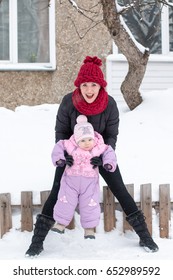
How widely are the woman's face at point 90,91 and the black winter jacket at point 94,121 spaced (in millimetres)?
135

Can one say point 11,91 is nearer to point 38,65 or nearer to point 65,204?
point 38,65

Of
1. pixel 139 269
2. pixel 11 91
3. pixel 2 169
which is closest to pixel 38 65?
pixel 11 91


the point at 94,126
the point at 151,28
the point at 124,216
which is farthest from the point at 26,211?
the point at 151,28

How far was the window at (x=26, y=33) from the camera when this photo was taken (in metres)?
8.10

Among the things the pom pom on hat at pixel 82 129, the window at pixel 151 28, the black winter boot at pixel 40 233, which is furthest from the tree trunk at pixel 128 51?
the window at pixel 151 28

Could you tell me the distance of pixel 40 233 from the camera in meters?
3.18

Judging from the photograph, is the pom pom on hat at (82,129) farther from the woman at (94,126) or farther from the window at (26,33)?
the window at (26,33)

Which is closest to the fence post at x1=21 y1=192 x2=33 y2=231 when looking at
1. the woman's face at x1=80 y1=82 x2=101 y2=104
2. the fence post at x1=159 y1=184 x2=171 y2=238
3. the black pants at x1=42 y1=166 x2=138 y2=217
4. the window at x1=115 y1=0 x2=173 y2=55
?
the black pants at x1=42 y1=166 x2=138 y2=217

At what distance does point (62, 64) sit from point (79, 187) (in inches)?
203

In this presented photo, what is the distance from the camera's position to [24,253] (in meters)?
3.20

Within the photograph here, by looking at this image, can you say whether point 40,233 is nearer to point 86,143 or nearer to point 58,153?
point 58,153

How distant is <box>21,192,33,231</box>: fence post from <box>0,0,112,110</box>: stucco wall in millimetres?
4571

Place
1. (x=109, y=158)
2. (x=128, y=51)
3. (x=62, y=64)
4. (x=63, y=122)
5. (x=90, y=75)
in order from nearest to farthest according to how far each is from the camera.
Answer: (x=109, y=158), (x=90, y=75), (x=63, y=122), (x=128, y=51), (x=62, y=64)

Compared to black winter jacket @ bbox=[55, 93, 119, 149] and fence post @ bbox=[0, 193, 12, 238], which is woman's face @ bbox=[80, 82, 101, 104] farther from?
fence post @ bbox=[0, 193, 12, 238]
